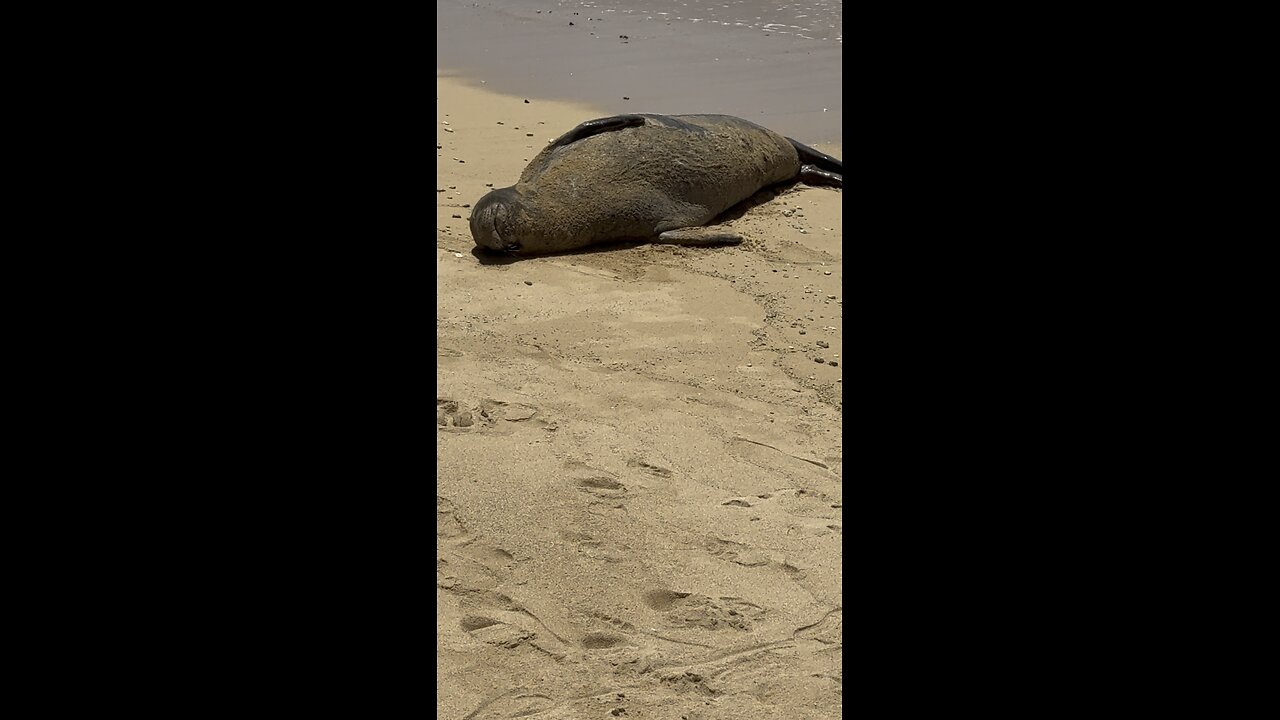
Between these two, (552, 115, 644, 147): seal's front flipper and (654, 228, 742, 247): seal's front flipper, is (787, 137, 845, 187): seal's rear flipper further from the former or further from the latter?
(654, 228, 742, 247): seal's front flipper

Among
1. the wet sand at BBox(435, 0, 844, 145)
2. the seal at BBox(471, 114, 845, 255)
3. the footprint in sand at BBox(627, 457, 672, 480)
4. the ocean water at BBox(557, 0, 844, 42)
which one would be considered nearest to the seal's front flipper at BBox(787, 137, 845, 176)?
the seal at BBox(471, 114, 845, 255)

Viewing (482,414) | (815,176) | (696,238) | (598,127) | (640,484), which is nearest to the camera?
(640,484)

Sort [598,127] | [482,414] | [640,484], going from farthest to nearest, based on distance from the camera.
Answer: [598,127] < [482,414] < [640,484]

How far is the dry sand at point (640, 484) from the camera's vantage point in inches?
115

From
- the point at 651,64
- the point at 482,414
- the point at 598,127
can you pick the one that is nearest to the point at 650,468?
the point at 482,414

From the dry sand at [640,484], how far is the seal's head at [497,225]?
0.40 ft

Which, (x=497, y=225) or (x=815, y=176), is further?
(x=815, y=176)

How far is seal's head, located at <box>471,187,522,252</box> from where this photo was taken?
21.2ft

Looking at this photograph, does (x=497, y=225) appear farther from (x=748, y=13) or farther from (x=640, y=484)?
(x=748, y=13)

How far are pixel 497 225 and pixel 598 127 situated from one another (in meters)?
1.08

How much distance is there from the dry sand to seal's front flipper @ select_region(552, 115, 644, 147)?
80 cm

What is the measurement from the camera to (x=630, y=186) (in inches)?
271
